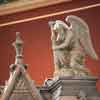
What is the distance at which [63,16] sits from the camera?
8.77 metres

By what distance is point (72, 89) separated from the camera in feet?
17.8

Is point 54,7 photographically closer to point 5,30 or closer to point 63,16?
point 63,16

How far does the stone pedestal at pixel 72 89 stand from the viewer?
17.7ft

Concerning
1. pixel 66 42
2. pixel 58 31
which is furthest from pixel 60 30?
pixel 66 42

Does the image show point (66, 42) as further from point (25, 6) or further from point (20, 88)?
point (25, 6)

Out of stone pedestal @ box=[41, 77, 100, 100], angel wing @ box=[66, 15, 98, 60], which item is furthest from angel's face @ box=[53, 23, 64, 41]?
stone pedestal @ box=[41, 77, 100, 100]

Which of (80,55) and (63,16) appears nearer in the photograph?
(80,55)

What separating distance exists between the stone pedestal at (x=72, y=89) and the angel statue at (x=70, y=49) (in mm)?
158

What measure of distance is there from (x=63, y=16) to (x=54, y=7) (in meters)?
0.28

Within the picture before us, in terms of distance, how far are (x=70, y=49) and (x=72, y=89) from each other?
1.95 ft

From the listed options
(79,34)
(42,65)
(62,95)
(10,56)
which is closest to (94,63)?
(42,65)

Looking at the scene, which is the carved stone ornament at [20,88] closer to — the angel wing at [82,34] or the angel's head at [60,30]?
the angel's head at [60,30]

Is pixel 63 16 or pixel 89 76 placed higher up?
pixel 63 16

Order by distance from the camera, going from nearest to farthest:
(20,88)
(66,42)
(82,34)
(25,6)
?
(20,88) → (66,42) → (82,34) → (25,6)
